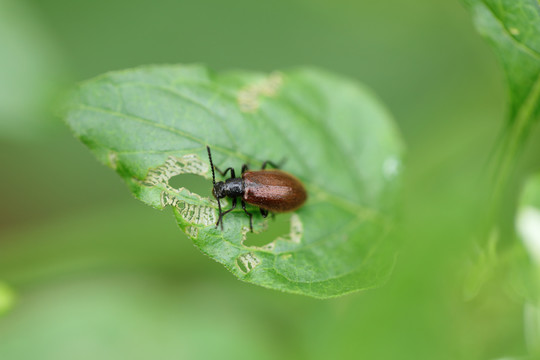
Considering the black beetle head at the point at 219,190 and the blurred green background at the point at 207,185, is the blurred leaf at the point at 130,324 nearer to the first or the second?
the blurred green background at the point at 207,185

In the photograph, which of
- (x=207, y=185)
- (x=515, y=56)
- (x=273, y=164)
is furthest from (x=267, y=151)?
(x=515, y=56)

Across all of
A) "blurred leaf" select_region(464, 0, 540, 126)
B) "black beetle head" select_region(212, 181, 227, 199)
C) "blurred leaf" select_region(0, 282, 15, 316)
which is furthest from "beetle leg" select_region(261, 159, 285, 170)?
"blurred leaf" select_region(0, 282, 15, 316)

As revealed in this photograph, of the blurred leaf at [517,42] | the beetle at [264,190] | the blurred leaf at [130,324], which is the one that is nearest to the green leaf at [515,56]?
the blurred leaf at [517,42]

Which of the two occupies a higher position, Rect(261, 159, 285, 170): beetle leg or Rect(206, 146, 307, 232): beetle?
Rect(261, 159, 285, 170): beetle leg

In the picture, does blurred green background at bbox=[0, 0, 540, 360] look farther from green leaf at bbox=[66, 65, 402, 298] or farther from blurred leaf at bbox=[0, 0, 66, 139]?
green leaf at bbox=[66, 65, 402, 298]

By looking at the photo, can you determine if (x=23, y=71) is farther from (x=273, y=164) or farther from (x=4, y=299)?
(x=273, y=164)
